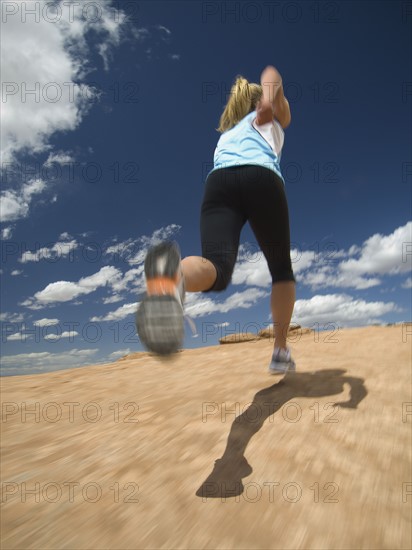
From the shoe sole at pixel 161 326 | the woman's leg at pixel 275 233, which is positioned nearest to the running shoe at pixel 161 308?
the shoe sole at pixel 161 326

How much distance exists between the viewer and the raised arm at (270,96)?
208 centimetres

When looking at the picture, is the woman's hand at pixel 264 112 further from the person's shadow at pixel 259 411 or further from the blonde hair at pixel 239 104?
the person's shadow at pixel 259 411

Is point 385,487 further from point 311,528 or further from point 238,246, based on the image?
point 238,246

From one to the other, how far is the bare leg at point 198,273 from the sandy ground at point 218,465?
0.36 metres

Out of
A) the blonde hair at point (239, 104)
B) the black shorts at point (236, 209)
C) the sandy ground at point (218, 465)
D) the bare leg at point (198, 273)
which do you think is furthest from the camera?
the blonde hair at point (239, 104)

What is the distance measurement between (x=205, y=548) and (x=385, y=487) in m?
0.70

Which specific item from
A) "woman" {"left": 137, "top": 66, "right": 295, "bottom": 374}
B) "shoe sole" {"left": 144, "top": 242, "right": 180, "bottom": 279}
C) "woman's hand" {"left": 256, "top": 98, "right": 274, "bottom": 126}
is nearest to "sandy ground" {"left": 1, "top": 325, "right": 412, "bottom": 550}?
"shoe sole" {"left": 144, "top": 242, "right": 180, "bottom": 279}

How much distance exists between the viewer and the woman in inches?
67.6

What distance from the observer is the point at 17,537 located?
1.12 meters

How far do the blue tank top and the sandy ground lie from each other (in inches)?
48.4

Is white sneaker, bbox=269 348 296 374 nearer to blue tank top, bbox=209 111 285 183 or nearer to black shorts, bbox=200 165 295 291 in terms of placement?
black shorts, bbox=200 165 295 291

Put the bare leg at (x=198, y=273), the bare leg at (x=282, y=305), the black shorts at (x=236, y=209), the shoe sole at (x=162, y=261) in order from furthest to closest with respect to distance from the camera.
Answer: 1. the bare leg at (x=282, y=305)
2. the black shorts at (x=236, y=209)
3. the bare leg at (x=198, y=273)
4. the shoe sole at (x=162, y=261)

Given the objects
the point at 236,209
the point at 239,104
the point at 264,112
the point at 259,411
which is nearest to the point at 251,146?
the point at 264,112

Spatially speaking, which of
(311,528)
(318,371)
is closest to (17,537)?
(311,528)
